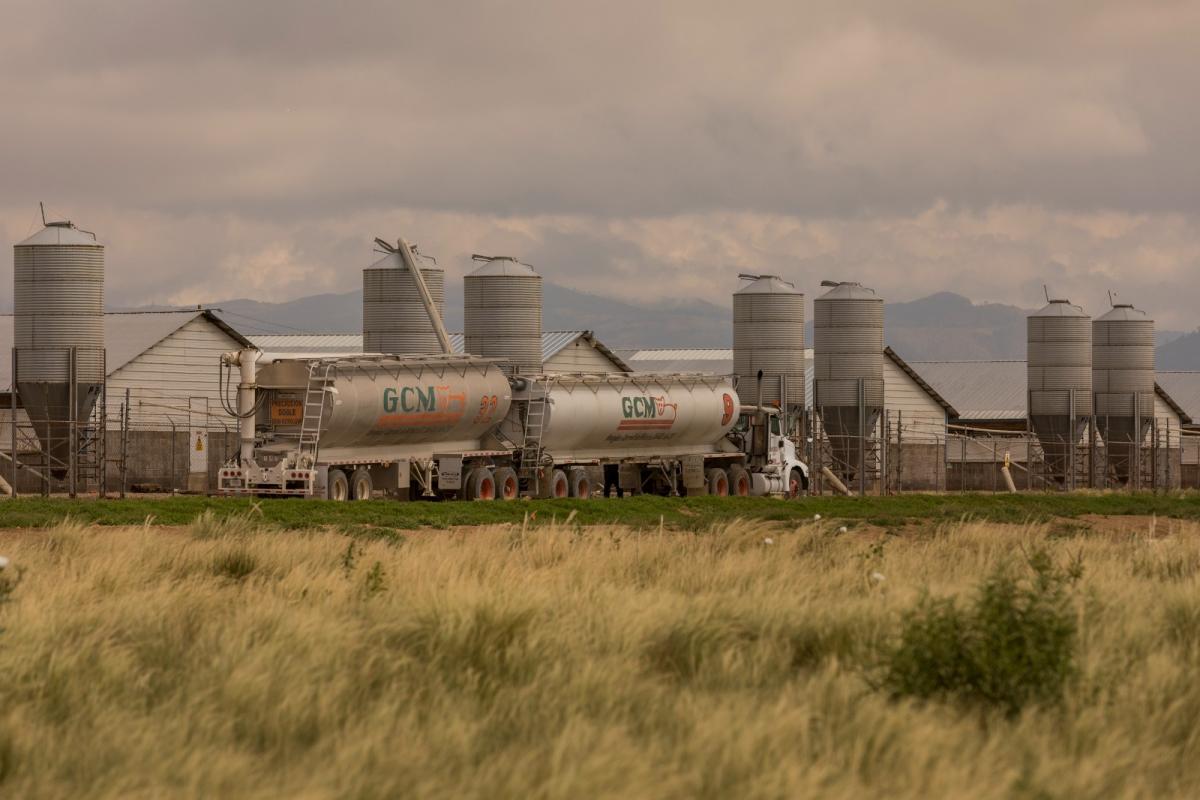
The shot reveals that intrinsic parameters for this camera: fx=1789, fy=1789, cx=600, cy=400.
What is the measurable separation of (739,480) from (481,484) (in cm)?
1173

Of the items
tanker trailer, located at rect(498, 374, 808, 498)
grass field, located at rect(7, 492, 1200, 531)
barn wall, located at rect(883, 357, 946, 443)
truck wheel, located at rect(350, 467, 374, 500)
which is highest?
barn wall, located at rect(883, 357, 946, 443)

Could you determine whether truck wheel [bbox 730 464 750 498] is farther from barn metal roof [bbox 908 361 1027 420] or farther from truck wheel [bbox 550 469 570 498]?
barn metal roof [bbox 908 361 1027 420]

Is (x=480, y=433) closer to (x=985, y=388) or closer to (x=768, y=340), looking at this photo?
(x=768, y=340)

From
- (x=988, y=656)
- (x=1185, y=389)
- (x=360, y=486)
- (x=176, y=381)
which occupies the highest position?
(x=1185, y=389)

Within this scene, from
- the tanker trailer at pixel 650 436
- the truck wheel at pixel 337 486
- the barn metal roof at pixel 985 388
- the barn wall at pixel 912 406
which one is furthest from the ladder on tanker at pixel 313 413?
the barn metal roof at pixel 985 388

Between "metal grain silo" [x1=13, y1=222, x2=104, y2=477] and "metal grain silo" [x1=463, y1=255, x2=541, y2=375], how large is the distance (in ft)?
34.8

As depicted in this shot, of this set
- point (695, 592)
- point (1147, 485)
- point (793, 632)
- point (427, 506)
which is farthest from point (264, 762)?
point (1147, 485)

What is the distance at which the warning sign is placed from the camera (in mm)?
39812

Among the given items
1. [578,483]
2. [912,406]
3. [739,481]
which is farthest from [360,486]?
[912,406]

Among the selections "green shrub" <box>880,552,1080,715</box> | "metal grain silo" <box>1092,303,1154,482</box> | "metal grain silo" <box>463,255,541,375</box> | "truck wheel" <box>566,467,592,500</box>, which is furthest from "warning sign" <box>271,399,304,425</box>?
"metal grain silo" <box>1092,303,1154,482</box>

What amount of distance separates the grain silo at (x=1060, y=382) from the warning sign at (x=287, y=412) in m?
37.4

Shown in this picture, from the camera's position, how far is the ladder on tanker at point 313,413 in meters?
38.8

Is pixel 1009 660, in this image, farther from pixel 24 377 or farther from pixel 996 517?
pixel 24 377

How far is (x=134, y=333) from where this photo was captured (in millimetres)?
57188
